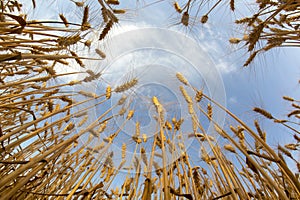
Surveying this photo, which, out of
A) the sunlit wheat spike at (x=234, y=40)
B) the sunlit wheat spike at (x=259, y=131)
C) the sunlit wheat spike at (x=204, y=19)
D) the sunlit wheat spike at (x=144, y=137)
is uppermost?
the sunlit wheat spike at (x=234, y=40)

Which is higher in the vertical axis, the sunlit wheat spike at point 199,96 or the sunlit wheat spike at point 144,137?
the sunlit wheat spike at point 199,96

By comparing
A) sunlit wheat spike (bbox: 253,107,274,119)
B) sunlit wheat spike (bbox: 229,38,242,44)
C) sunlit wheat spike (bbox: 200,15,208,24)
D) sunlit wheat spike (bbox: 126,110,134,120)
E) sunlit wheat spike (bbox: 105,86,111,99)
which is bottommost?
sunlit wheat spike (bbox: 126,110,134,120)

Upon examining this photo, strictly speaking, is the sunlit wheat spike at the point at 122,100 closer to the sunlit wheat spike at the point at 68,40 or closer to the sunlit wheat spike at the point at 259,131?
the sunlit wheat spike at the point at 68,40

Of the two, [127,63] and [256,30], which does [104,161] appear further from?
[256,30]

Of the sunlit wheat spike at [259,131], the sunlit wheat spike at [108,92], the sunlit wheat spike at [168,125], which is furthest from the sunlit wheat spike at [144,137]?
the sunlit wheat spike at [259,131]

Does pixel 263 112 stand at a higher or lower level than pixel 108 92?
higher

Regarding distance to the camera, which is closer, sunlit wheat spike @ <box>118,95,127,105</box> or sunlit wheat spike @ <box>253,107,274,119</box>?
sunlit wheat spike @ <box>118,95,127,105</box>

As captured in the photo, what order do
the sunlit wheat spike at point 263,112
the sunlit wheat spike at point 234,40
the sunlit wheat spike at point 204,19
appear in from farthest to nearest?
the sunlit wheat spike at point 234,40 → the sunlit wheat spike at point 263,112 → the sunlit wheat spike at point 204,19

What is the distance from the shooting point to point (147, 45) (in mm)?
1011

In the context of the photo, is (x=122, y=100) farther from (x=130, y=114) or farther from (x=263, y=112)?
(x=263, y=112)

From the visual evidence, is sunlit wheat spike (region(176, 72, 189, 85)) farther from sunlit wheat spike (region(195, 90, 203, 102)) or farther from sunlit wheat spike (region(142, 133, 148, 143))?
sunlit wheat spike (region(142, 133, 148, 143))

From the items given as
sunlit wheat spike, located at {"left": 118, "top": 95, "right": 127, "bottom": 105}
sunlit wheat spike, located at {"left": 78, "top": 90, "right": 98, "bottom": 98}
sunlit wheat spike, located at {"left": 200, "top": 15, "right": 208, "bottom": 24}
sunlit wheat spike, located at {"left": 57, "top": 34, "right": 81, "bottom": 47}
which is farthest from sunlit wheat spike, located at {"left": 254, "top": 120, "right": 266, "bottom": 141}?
sunlit wheat spike, located at {"left": 57, "top": 34, "right": 81, "bottom": 47}

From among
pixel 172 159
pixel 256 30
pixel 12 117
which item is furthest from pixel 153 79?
pixel 12 117

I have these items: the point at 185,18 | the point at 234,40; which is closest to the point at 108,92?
the point at 185,18
